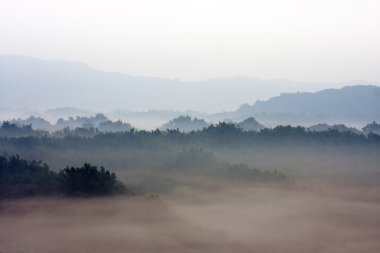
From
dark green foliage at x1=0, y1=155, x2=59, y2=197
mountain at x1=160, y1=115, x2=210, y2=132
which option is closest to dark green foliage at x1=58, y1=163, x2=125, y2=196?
dark green foliage at x1=0, y1=155, x2=59, y2=197

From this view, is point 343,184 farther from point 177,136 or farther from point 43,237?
point 43,237

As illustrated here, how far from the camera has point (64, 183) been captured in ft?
135

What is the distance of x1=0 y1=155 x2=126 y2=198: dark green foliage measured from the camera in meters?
40.4

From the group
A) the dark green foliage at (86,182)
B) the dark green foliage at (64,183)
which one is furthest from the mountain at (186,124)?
the dark green foliage at (86,182)

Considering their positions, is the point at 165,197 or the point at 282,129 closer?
the point at 165,197

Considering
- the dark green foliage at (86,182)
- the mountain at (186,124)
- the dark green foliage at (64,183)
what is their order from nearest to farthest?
the dark green foliage at (86,182)
the dark green foliage at (64,183)
the mountain at (186,124)

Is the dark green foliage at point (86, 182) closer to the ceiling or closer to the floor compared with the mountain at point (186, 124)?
closer to the floor

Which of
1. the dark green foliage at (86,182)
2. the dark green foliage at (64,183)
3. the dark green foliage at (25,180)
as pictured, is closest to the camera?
the dark green foliage at (86,182)

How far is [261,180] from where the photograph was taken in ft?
177

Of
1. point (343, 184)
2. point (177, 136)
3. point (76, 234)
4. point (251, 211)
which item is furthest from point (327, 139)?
point (76, 234)

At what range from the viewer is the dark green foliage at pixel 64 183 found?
4044 cm

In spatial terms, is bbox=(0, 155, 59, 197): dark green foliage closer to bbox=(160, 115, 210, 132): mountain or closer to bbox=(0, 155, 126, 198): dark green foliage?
bbox=(0, 155, 126, 198): dark green foliage

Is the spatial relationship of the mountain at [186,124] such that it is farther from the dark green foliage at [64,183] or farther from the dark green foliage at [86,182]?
the dark green foliage at [86,182]

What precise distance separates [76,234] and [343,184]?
40414mm
